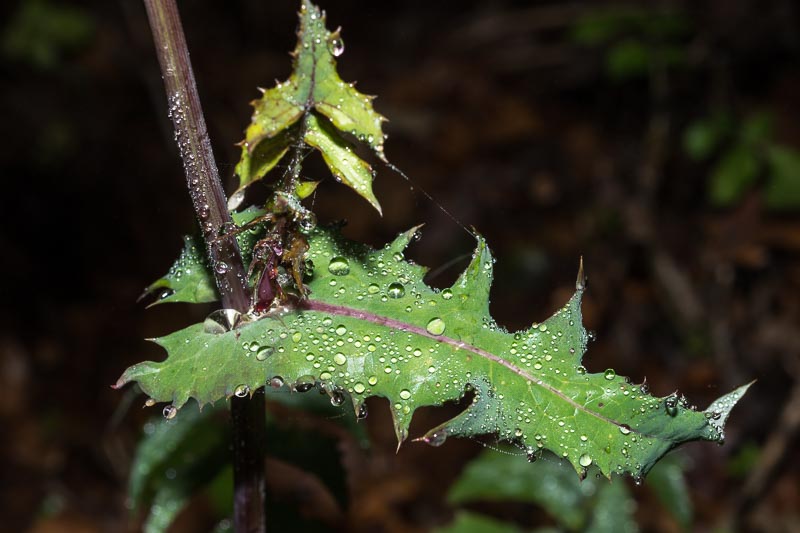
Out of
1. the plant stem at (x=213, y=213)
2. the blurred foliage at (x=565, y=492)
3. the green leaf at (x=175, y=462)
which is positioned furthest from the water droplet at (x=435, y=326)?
the blurred foliage at (x=565, y=492)

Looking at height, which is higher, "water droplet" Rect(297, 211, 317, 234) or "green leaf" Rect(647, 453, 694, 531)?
"water droplet" Rect(297, 211, 317, 234)

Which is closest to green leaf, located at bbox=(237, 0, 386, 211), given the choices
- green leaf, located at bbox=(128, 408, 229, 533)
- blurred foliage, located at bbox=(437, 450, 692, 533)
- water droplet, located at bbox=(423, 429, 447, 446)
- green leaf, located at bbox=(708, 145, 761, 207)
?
water droplet, located at bbox=(423, 429, 447, 446)

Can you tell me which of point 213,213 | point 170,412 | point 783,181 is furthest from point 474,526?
point 783,181

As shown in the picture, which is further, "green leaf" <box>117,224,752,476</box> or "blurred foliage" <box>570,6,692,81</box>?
"blurred foliage" <box>570,6,692,81</box>

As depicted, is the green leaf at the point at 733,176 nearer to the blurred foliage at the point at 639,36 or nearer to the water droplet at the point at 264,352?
the blurred foliage at the point at 639,36

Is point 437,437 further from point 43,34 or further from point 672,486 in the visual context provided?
point 43,34

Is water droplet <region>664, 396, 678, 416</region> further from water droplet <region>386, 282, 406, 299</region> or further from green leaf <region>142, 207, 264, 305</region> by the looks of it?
green leaf <region>142, 207, 264, 305</region>

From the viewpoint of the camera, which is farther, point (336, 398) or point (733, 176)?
point (733, 176)

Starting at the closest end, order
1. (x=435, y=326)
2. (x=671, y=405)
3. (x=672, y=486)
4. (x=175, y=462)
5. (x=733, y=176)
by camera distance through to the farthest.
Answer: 1. (x=671, y=405)
2. (x=435, y=326)
3. (x=175, y=462)
4. (x=672, y=486)
5. (x=733, y=176)
